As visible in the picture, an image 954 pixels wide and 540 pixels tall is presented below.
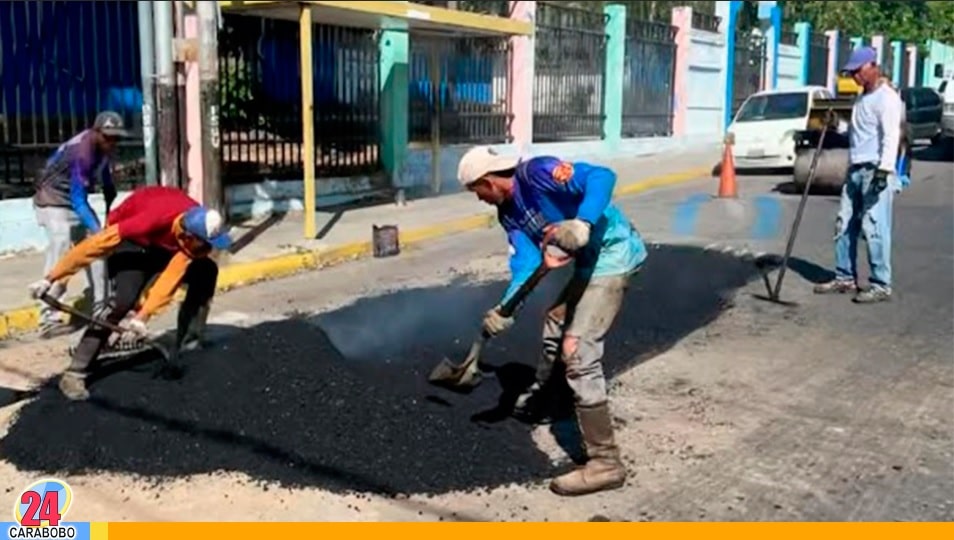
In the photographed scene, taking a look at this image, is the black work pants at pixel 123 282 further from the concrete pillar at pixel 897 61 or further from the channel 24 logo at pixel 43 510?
the concrete pillar at pixel 897 61

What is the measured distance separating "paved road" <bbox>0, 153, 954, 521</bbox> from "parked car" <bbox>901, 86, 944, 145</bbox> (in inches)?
246

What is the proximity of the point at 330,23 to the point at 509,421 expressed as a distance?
8.92m

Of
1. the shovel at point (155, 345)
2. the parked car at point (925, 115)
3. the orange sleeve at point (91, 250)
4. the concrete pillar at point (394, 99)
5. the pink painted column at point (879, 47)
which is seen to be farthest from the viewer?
the concrete pillar at point (394, 99)

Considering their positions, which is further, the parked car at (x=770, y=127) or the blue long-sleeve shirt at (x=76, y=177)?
the parked car at (x=770, y=127)

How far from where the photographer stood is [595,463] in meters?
4.23

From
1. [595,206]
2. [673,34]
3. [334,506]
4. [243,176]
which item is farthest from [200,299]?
[673,34]

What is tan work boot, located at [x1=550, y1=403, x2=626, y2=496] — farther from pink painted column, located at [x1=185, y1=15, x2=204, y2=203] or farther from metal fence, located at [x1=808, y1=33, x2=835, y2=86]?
metal fence, located at [x1=808, y1=33, x2=835, y2=86]

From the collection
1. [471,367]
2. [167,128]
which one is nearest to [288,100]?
[167,128]

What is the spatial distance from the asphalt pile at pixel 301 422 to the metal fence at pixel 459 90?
359 inches

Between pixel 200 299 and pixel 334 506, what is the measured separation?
2080 millimetres

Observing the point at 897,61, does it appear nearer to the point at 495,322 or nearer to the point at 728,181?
the point at 495,322

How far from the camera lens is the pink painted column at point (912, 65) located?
A: 289 inches

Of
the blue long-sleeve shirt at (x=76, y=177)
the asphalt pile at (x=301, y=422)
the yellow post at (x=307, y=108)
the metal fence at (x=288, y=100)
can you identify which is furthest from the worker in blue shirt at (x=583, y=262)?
the metal fence at (x=288, y=100)

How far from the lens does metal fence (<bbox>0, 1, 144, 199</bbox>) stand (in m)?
9.54
